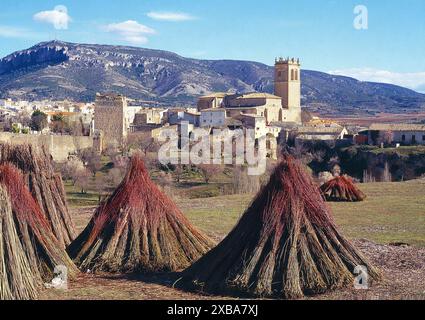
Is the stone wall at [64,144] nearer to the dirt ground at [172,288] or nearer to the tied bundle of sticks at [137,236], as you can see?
the tied bundle of sticks at [137,236]

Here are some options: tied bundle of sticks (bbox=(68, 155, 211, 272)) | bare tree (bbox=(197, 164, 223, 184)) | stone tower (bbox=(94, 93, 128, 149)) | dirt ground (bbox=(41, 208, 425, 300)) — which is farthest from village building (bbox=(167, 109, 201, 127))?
dirt ground (bbox=(41, 208, 425, 300))

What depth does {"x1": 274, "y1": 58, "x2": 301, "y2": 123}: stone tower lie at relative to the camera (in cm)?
8756

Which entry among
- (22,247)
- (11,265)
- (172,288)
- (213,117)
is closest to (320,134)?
(213,117)

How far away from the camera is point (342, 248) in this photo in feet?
34.1

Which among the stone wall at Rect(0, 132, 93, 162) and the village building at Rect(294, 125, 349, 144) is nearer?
the stone wall at Rect(0, 132, 93, 162)

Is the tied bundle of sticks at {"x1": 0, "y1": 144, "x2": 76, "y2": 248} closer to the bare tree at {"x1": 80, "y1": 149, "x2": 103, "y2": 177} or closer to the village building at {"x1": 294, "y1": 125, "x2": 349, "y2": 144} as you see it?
the bare tree at {"x1": 80, "y1": 149, "x2": 103, "y2": 177}

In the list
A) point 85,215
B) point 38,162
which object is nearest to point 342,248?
point 38,162

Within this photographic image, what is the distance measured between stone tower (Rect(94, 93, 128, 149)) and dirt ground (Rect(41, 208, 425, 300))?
2086 inches

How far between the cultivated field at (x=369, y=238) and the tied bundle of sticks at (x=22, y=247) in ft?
1.38

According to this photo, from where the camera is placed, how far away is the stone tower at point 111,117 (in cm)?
6562

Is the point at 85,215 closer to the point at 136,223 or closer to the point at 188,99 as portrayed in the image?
the point at 136,223

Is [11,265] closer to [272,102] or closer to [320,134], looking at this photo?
[320,134]

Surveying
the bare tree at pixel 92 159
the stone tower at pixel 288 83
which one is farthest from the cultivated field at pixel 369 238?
the stone tower at pixel 288 83
